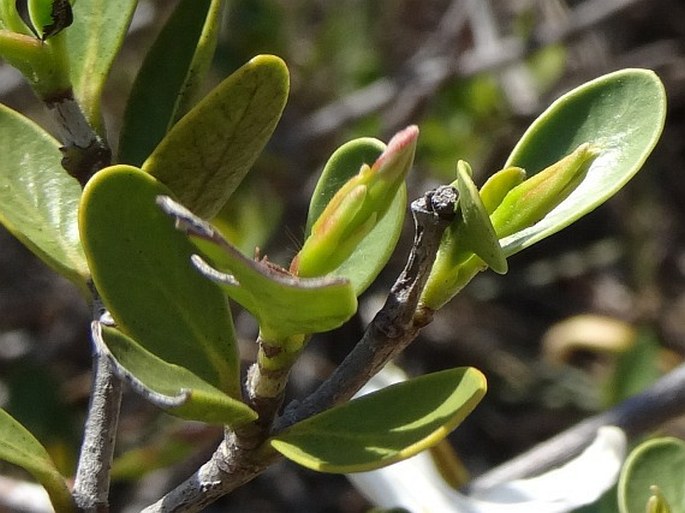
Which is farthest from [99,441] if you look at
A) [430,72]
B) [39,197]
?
[430,72]

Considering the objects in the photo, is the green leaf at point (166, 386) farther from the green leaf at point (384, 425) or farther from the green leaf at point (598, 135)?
the green leaf at point (598, 135)

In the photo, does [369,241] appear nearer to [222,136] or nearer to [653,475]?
[222,136]

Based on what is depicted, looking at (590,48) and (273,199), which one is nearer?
(273,199)

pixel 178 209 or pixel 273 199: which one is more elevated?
pixel 178 209

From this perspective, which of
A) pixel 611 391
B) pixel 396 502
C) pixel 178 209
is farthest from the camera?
pixel 611 391

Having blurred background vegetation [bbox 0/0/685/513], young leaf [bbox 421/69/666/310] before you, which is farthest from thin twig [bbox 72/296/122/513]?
blurred background vegetation [bbox 0/0/685/513]

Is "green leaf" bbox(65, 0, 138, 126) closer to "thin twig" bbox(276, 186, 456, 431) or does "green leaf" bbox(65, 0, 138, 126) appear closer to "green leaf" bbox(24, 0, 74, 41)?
"green leaf" bbox(24, 0, 74, 41)

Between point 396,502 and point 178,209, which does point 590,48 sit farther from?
point 178,209

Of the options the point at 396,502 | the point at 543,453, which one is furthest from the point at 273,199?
the point at 396,502
